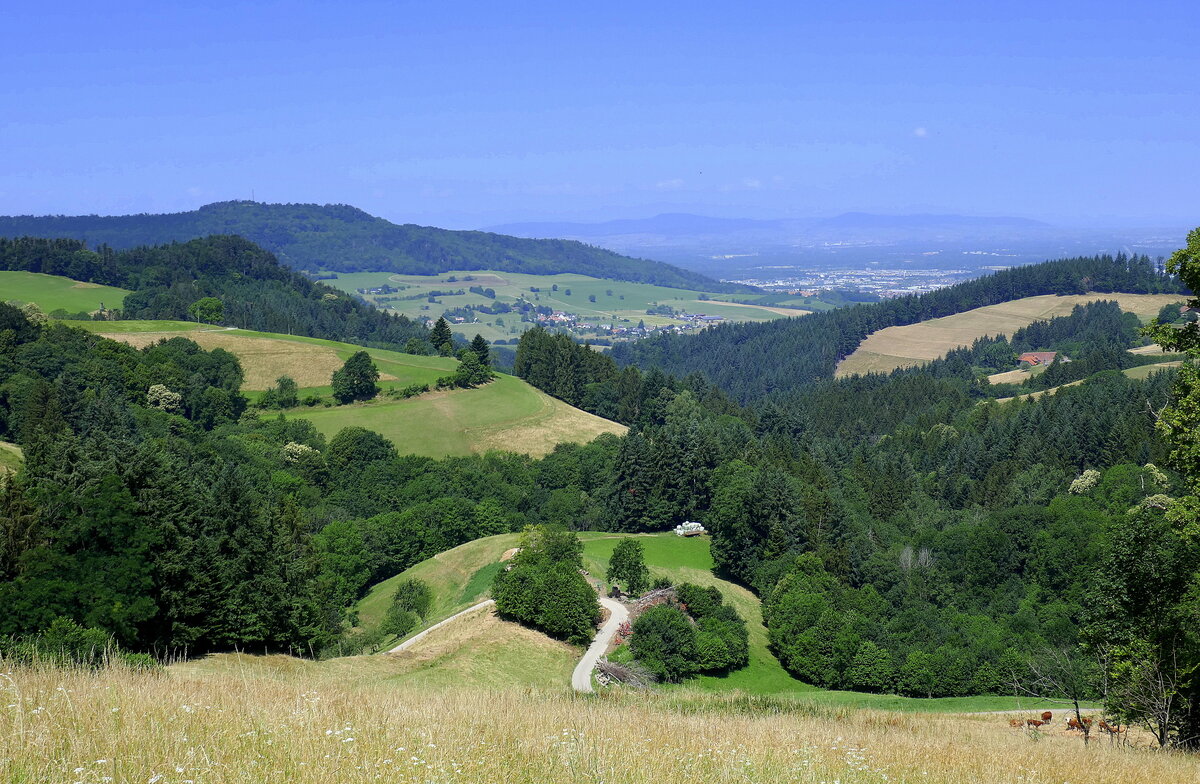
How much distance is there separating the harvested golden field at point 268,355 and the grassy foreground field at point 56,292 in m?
38.2

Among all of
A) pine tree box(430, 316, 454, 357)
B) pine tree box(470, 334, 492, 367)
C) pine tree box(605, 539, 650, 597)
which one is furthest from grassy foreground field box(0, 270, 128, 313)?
pine tree box(605, 539, 650, 597)

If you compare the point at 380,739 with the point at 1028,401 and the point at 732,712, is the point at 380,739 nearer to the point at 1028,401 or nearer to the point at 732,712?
the point at 732,712

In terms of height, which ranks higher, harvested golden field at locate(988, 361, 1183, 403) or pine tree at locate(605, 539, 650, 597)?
harvested golden field at locate(988, 361, 1183, 403)

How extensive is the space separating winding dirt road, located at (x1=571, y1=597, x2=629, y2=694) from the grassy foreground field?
462ft

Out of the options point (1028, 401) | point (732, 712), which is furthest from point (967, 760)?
point (1028, 401)

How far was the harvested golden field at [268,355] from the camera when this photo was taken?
128 m

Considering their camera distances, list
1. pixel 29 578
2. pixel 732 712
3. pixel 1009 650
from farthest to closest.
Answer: pixel 1009 650 < pixel 29 578 < pixel 732 712

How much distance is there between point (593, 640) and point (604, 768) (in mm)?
40740

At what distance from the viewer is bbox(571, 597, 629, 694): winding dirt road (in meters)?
43.2

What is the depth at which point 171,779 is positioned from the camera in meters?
9.07

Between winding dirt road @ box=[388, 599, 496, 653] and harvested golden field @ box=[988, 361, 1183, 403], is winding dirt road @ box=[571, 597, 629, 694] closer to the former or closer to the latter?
winding dirt road @ box=[388, 599, 496, 653]

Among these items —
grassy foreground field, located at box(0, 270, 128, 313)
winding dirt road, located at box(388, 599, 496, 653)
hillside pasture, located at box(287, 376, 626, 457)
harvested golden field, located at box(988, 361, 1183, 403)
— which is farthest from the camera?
grassy foreground field, located at box(0, 270, 128, 313)

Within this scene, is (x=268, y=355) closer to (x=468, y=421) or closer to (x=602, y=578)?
(x=468, y=421)

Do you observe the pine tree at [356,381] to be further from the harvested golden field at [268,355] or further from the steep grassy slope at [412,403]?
the harvested golden field at [268,355]
